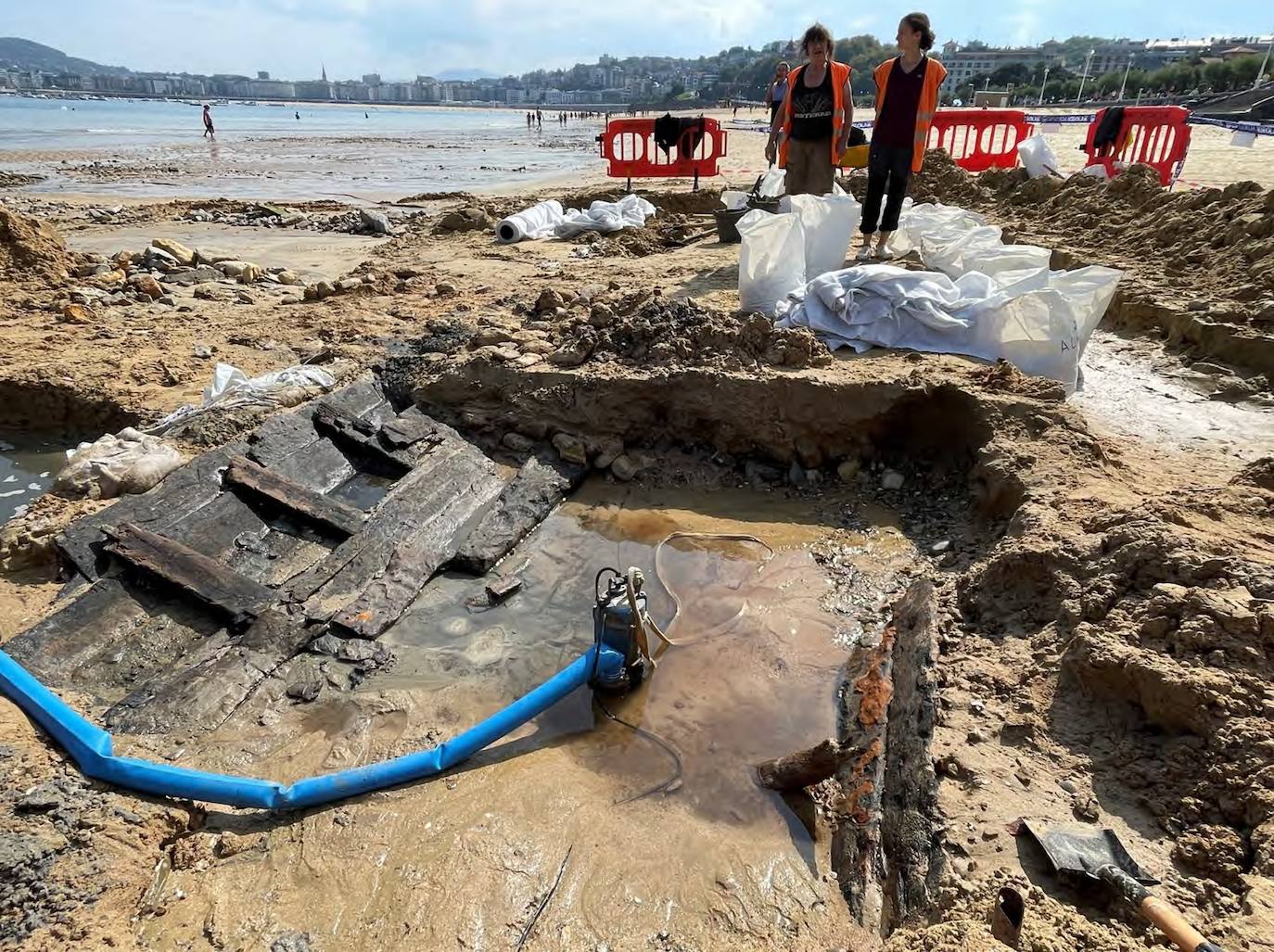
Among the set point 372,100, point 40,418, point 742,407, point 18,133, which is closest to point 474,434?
point 742,407

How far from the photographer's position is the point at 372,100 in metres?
151

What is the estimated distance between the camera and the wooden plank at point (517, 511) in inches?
168

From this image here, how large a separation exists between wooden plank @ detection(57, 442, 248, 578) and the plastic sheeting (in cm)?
56

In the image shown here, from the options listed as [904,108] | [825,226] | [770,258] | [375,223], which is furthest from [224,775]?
[375,223]

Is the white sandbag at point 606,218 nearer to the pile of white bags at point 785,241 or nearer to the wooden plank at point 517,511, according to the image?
the pile of white bags at point 785,241

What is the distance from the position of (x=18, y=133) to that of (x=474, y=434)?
44.2 meters

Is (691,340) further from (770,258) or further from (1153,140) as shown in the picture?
(1153,140)

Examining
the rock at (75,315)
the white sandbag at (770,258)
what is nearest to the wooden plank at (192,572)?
the rock at (75,315)

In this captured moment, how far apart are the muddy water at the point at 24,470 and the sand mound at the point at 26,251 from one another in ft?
10.1

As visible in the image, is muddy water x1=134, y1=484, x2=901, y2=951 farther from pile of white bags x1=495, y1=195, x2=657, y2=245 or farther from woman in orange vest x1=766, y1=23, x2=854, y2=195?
pile of white bags x1=495, y1=195, x2=657, y2=245

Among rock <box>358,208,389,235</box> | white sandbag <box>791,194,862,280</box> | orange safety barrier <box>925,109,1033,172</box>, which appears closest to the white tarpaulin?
white sandbag <box>791,194,862,280</box>

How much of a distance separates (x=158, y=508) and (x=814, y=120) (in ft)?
21.9

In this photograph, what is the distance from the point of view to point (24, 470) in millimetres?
5074

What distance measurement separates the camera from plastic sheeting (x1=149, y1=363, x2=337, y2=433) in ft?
15.9
